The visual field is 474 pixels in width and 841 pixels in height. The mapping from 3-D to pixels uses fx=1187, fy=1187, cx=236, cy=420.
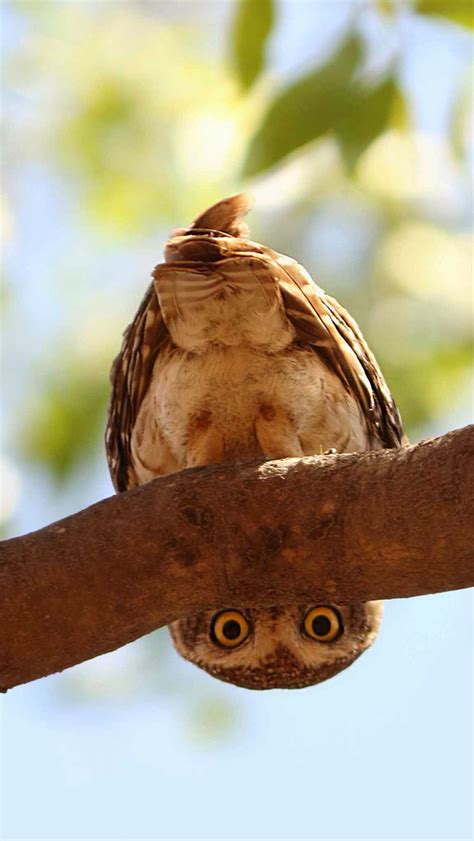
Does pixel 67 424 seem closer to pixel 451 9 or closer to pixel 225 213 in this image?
pixel 225 213

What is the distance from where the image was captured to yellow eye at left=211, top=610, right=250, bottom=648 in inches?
181

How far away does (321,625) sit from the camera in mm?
4602

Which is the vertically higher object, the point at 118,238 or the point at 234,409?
the point at 118,238

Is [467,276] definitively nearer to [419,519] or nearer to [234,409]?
[234,409]

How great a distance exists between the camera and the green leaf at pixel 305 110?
3404mm

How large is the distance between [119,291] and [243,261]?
15.0ft

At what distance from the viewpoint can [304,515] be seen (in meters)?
3.31

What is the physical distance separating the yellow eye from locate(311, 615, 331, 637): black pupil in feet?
0.85

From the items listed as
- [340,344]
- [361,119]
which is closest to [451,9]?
[361,119]

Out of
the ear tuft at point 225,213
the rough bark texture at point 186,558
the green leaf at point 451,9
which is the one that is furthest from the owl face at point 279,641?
the green leaf at point 451,9

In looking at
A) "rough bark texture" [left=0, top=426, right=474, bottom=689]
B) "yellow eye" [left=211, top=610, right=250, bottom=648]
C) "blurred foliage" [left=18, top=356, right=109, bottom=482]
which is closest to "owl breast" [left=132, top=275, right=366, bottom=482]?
"yellow eye" [left=211, top=610, right=250, bottom=648]

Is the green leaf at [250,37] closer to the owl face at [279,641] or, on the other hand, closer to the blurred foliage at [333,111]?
the blurred foliage at [333,111]

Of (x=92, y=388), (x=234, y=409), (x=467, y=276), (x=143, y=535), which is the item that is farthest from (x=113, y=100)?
(x=143, y=535)

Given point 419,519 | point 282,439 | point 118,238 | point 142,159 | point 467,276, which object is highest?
point 142,159
